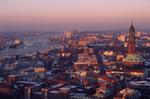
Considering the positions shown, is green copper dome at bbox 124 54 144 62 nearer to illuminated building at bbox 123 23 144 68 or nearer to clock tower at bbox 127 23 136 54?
illuminated building at bbox 123 23 144 68

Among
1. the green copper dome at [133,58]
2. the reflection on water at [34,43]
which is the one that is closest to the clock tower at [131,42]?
the green copper dome at [133,58]

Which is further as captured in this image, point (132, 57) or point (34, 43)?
point (34, 43)

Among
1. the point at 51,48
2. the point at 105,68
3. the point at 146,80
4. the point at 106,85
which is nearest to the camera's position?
the point at 106,85

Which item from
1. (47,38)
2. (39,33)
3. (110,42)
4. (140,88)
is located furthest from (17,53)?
(140,88)

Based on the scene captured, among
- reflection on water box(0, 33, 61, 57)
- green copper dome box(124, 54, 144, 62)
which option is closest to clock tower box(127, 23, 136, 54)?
green copper dome box(124, 54, 144, 62)

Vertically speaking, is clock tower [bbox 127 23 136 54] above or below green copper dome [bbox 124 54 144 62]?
above

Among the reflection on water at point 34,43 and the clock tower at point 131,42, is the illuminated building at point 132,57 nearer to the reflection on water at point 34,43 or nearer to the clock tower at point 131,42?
the clock tower at point 131,42

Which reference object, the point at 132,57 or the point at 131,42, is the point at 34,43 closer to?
the point at 131,42

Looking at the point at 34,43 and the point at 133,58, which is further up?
the point at 34,43

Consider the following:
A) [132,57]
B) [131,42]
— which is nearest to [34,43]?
[131,42]

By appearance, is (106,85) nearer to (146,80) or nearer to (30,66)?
(146,80)

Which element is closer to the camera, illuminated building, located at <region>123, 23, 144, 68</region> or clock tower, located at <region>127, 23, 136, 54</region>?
illuminated building, located at <region>123, 23, 144, 68</region>
